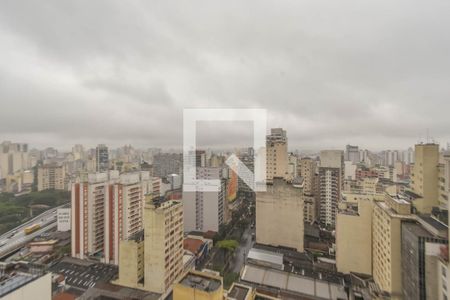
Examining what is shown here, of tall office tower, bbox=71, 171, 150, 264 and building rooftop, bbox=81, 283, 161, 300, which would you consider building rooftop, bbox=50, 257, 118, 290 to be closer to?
tall office tower, bbox=71, 171, 150, 264

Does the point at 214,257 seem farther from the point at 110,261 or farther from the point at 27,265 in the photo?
the point at 27,265

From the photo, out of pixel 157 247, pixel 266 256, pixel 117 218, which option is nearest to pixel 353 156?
pixel 266 256

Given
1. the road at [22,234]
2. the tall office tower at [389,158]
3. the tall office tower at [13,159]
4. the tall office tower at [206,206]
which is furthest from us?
the tall office tower at [389,158]

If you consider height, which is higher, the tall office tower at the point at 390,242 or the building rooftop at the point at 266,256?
the tall office tower at the point at 390,242

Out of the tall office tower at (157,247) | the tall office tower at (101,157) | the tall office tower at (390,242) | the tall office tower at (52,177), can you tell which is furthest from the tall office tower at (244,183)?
the tall office tower at (52,177)

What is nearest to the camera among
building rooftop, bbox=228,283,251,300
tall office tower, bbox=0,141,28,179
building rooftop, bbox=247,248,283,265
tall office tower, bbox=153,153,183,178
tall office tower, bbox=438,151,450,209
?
building rooftop, bbox=228,283,251,300

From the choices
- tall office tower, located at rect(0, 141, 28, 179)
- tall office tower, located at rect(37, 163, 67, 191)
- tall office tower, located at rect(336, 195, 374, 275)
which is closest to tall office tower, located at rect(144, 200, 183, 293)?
tall office tower, located at rect(336, 195, 374, 275)

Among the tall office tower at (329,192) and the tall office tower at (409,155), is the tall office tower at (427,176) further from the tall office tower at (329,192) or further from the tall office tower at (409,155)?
the tall office tower at (329,192)
